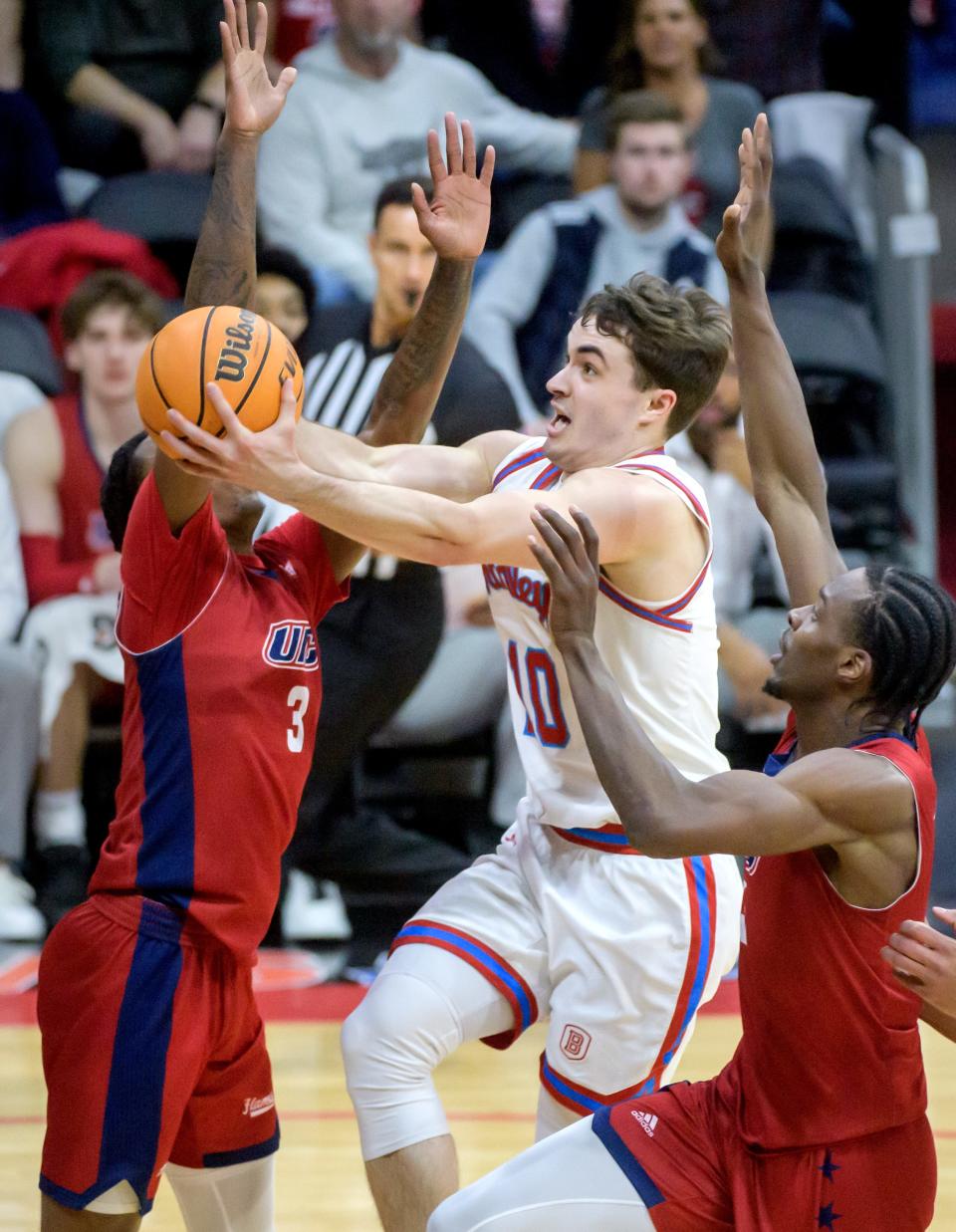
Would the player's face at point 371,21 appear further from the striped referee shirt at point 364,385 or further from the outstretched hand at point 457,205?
the outstretched hand at point 457,205

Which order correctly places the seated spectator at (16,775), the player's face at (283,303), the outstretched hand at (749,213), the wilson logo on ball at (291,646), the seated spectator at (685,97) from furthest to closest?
1. the seated spectator at (685,97)
2. the player's face at (283,303)
3. the seated spectator at (16,775)
4. the outstretched hand at (749,213)
5. the wilson logo on ball at (291,646)

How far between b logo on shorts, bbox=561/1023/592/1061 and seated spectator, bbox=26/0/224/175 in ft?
20.6

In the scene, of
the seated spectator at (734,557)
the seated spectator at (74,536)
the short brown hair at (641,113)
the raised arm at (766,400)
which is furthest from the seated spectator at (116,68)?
the raised arm at (766,400)

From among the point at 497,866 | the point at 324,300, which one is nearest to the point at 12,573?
the point at 324,300

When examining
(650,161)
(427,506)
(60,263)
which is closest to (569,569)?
(427,506)

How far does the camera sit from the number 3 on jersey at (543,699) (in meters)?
3.72

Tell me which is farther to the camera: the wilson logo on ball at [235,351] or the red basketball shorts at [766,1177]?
the wilson logo on ball at [235,351]

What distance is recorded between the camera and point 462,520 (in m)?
3.27

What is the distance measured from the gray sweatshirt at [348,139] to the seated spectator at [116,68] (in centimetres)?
68

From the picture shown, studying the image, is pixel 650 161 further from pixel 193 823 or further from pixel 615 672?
pixel 193 823

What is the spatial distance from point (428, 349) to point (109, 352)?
3.80 metres

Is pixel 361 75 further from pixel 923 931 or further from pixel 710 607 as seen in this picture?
pixel 923 931

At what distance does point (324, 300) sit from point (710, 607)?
4.68m

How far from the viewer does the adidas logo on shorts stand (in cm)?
310
